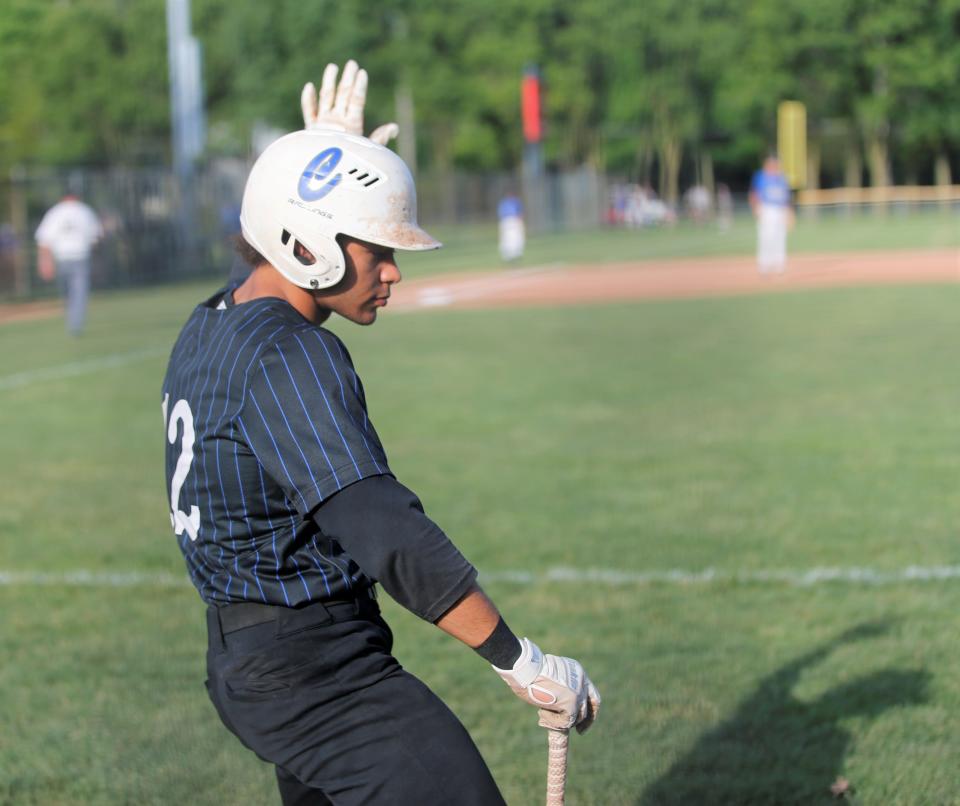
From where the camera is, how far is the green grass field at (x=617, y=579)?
16.1 feet

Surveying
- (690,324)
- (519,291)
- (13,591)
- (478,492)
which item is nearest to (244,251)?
(13,591)

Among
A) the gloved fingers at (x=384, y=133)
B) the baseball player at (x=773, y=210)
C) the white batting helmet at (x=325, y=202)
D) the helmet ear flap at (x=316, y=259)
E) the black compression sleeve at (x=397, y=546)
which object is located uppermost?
the gloved fingers at (x=384, y=133)

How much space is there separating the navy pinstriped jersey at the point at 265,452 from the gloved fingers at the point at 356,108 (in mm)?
758

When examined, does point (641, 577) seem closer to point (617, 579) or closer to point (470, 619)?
point (617, 579)

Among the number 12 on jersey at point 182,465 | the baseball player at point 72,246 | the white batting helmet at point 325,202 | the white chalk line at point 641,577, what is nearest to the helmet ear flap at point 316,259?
the white batting helmet at point 325,202

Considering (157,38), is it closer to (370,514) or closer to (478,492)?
(478,492)

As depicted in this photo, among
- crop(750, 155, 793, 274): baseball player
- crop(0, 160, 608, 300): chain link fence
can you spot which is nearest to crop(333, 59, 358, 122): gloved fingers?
crop(750, 155, 793, 274): baseball player

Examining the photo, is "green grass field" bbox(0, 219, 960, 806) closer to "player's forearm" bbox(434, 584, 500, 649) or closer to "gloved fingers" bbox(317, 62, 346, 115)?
"player's forearm" bbox(434, 584, 500, 649)

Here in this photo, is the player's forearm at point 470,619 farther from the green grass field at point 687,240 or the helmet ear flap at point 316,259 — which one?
the green grass field at point 687,240

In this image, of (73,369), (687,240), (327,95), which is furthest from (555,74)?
(327,95)

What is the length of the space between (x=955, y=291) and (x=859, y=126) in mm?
55194

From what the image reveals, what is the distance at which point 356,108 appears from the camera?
3689 millimetres

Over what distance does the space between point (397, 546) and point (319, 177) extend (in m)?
0.77

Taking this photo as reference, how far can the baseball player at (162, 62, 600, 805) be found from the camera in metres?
2.74
